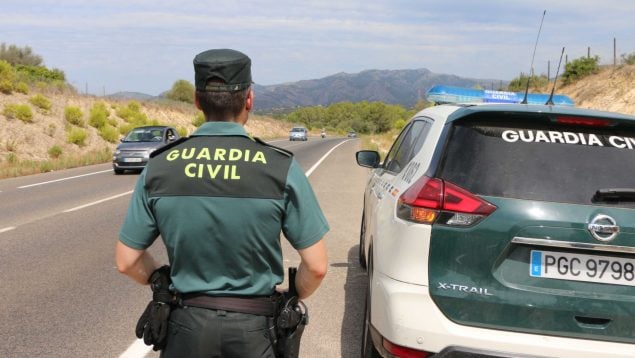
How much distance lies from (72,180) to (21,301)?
42.5 ft

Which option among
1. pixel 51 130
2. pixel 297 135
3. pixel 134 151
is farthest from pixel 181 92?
pixel 134 151

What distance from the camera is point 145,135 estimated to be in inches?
828

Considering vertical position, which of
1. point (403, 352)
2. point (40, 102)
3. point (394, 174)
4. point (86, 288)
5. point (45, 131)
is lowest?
point (45, 131)

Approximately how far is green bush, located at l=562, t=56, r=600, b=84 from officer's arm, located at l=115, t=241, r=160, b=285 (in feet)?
144

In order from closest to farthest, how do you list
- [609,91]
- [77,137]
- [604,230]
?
1. [604,230]
2. [609,91]
3. [77,137]

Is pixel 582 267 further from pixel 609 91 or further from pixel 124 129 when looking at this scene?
pixel 124 129

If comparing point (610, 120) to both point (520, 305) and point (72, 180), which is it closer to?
point (520, 305)

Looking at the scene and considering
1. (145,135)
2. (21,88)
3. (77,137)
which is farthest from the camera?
(21,88)

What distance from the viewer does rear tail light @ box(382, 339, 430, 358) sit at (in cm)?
301

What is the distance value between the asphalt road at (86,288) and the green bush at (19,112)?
2419cm

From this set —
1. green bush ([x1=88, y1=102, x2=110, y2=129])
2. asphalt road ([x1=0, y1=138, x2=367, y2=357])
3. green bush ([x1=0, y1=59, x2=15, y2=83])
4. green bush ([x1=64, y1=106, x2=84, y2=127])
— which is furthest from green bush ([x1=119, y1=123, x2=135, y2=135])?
asphalt road ([x1=0, y1=138, x2=367, y2=357])

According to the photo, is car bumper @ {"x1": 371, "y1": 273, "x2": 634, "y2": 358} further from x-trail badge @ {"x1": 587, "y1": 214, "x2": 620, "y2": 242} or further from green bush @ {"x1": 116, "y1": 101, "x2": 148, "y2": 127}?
green bush @ {"x1": 116, "y1": 101, "x2": 148, "y2": 127}

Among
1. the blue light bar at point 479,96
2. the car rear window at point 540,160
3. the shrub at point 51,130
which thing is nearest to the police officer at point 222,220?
the car rear window at point 540,160

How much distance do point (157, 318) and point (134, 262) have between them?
23 centimetres
